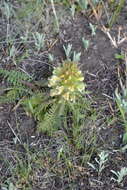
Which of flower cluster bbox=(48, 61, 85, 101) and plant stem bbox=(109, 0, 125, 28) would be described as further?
plant stem bbox=(109, 0, 125, 28)

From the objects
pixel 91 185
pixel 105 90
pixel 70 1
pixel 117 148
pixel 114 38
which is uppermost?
pixel 70 1

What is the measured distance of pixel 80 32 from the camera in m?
2.78

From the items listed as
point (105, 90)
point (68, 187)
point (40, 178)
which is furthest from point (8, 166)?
point (105, 90)

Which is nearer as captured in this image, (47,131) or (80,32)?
(47,131)

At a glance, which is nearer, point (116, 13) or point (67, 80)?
point (67, 80)

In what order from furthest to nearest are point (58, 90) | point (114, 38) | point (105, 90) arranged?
point (114, 38) < point (105, 90) < point (58, 90)

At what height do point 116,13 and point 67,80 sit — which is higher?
point 116,13

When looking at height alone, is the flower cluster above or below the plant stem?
below

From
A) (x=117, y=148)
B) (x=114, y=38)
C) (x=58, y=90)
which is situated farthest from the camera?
(x=114, y=38)

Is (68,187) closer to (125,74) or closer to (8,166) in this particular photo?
(8,166)

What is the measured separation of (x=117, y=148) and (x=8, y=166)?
668 millimetres

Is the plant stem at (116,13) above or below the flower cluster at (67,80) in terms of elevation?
above

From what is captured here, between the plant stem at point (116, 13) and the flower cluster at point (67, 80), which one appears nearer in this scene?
the flower cluster at point (67, 80)

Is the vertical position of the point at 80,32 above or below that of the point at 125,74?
above
